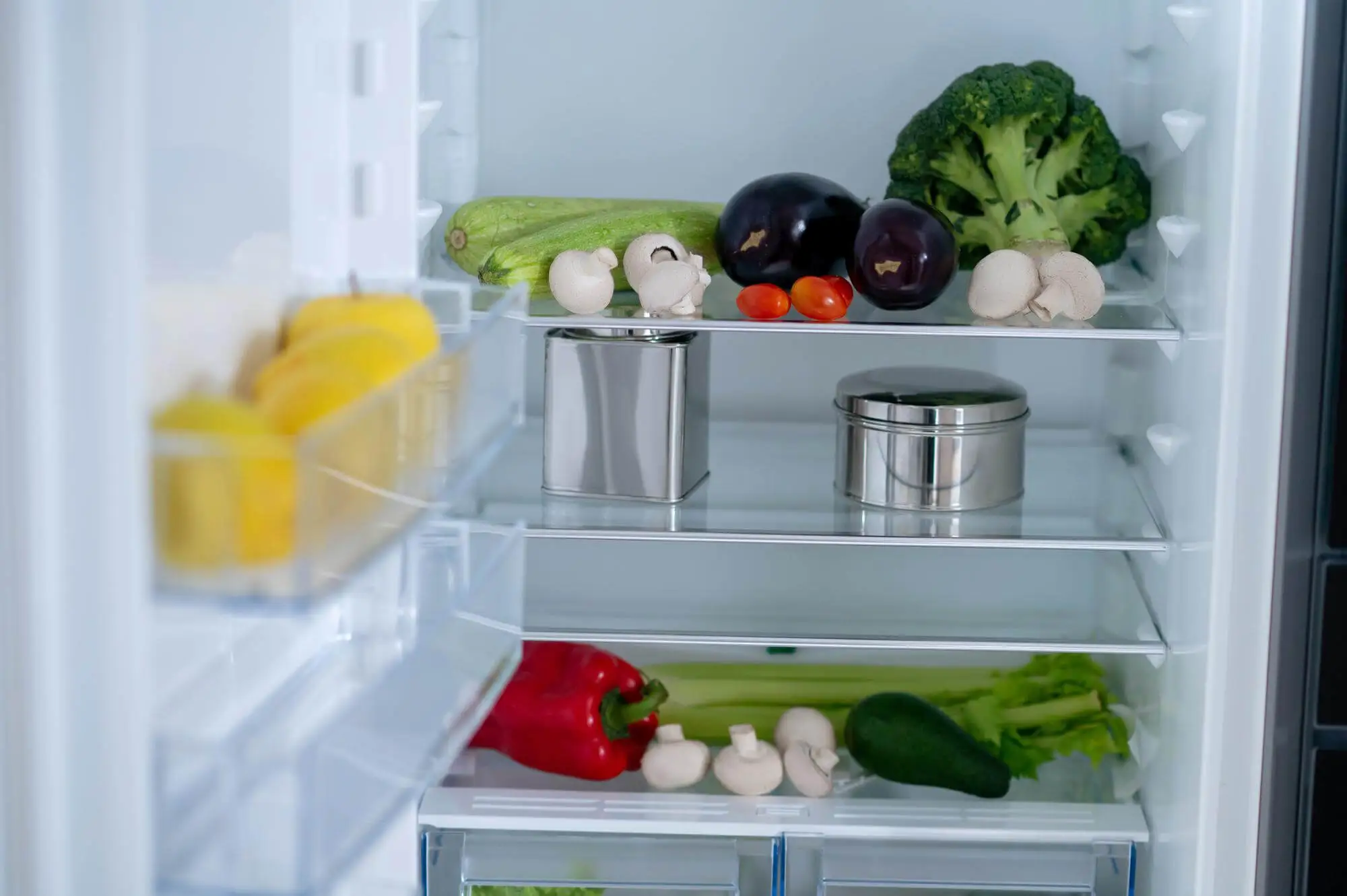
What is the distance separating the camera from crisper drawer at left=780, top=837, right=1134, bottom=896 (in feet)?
5.81

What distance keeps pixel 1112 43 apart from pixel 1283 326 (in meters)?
0.69

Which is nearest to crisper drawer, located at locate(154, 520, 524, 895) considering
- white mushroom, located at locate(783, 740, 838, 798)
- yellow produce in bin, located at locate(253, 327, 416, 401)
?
yellow produce in bin, located at locate(253, 327, 416, 401)

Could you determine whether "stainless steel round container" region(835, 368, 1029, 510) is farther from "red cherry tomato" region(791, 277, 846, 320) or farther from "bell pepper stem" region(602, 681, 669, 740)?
"bell pepper stem" region(602, 681, 669, 740)

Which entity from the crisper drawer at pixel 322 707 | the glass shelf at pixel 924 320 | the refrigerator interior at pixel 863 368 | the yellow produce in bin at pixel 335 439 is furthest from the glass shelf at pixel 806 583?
the yellow produce in bin at pixel 335 439

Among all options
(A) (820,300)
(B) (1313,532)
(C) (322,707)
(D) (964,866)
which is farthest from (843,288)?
(C) (322,707)

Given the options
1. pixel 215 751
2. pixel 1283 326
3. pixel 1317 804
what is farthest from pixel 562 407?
pixel 215 751

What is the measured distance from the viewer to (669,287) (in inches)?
65.9

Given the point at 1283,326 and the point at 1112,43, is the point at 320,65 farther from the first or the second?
the point at 1112,43

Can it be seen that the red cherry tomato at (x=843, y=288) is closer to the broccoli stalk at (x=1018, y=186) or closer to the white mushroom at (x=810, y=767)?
the broccoli stalk at (x=1018, y=186)

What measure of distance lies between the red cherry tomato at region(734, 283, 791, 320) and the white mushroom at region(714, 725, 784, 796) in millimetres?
505

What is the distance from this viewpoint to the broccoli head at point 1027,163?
1803mm

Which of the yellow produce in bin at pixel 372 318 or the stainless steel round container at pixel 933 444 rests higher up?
the yellow produce in bin at pixel 372 318

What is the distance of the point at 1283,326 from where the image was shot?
150 centimetres

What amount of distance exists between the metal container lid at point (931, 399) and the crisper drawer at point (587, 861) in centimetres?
52
